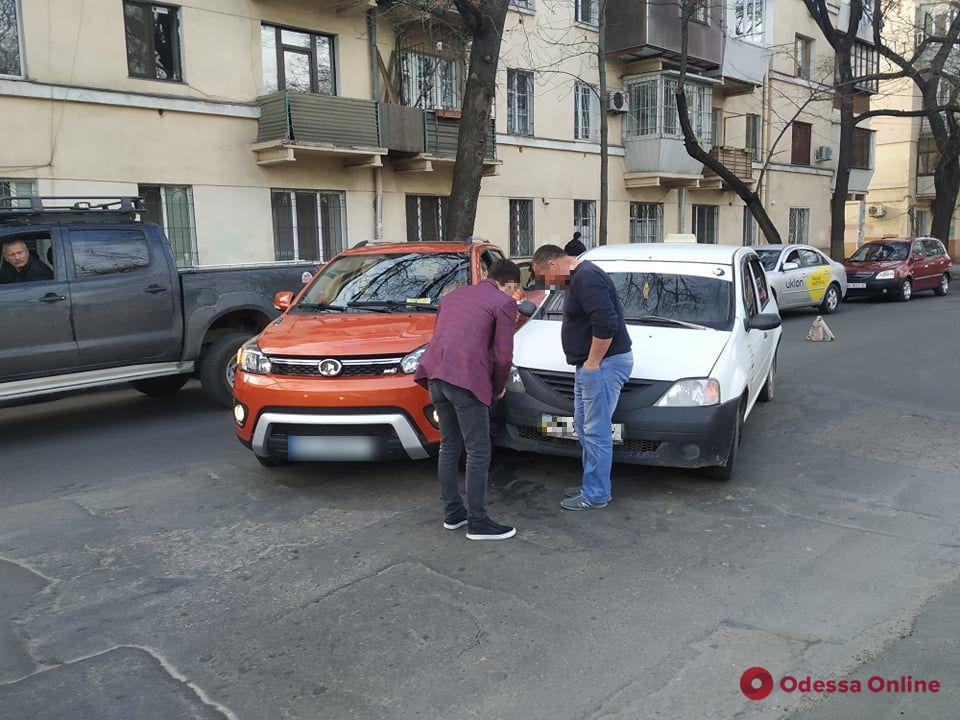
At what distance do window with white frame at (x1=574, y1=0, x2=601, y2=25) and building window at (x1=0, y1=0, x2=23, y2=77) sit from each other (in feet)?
44.5

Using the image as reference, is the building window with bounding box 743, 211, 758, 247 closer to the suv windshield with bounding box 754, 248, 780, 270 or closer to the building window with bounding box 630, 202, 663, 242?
the building window with bounding box 630, 202, 663, 242

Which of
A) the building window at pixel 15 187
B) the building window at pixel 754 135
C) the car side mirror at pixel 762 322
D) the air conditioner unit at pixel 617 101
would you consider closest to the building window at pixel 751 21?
the building window at pixel 754 135

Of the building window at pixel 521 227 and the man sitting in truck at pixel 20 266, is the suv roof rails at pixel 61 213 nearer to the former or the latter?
the man sitting in truck at pixel 20 266

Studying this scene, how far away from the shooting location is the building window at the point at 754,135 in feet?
91.4

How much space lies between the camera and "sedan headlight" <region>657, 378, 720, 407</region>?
5230mm

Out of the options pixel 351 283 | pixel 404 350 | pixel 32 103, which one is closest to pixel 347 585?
pixel 404 350

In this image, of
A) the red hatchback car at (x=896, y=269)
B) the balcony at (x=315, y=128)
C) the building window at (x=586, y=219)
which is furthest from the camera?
the building window at (x=586, y=219)

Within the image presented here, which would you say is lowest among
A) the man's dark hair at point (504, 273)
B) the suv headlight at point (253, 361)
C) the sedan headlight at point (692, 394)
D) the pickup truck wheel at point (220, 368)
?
the pickup truck wheel at point (220, 368)

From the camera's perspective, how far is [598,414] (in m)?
4.99

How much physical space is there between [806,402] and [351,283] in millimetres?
4770

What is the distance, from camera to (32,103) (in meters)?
12.6

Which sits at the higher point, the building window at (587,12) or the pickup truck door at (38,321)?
the building window at (587,12)

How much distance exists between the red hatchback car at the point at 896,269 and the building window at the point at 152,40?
638 inches

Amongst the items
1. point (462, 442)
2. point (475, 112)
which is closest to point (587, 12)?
point (475, 112)
